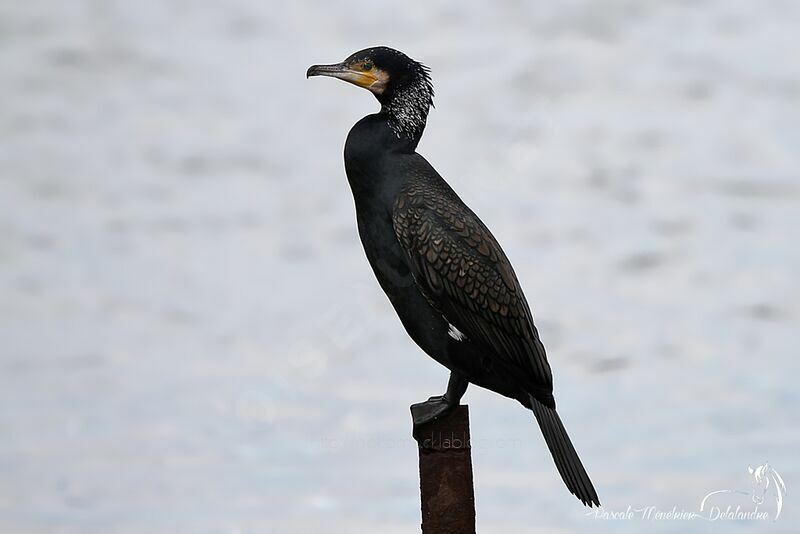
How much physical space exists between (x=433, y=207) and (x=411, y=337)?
66cm

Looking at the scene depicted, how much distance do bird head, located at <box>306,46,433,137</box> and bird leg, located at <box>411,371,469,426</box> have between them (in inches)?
48.7

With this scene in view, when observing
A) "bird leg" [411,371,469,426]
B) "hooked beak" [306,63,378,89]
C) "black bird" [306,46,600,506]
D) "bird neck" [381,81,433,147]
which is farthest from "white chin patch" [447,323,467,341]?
"hooked beak" [306,63,378,89]

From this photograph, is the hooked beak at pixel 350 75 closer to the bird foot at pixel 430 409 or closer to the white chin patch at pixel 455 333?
the white chin patch at pixel 455 333

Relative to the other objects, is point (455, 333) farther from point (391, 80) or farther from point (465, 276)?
point (391, 80)

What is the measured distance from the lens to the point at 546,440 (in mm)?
4762

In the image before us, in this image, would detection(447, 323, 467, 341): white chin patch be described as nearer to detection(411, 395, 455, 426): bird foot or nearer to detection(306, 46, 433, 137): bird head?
detection(411, 395, 455, 426): bird foot

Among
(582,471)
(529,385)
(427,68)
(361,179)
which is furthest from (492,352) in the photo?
(427,68)

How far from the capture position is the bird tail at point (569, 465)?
4.70 m

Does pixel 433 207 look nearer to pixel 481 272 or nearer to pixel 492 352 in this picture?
pixel 481 272

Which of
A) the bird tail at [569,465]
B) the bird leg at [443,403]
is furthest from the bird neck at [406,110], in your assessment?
the bird tail at [569,465]

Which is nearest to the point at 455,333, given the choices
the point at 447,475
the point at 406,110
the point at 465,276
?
the point at 465,276

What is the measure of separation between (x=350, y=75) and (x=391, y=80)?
0.67ft

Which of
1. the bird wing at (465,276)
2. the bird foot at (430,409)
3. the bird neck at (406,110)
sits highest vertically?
the bird neck at (406,110)

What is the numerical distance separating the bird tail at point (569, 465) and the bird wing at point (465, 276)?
218 millimetres
